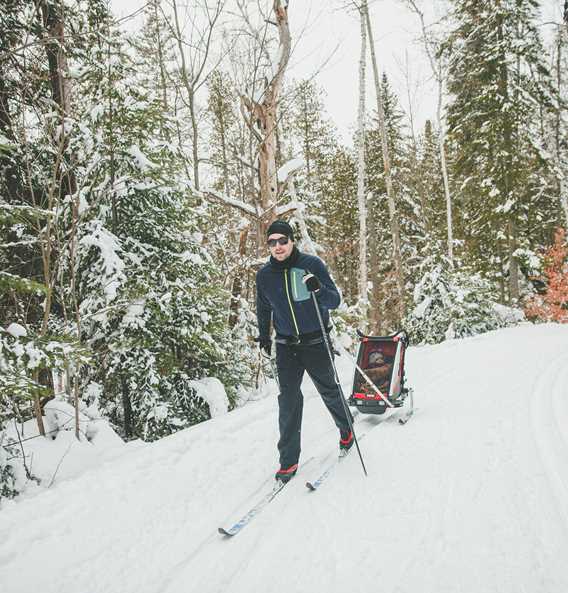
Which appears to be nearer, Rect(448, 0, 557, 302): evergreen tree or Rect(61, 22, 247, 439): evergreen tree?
Rect(61, 22, 247, 439): evergreen tree

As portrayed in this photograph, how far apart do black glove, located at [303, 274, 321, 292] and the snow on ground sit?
1.58 metres

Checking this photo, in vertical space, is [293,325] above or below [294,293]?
below

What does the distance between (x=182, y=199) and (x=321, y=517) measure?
19.0ft

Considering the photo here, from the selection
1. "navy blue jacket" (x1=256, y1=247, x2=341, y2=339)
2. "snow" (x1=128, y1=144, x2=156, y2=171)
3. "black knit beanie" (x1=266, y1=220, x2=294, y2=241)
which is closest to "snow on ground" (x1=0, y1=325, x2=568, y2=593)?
"navy blue jacket" (x1=256, y1=247, x2=341, y2=339)

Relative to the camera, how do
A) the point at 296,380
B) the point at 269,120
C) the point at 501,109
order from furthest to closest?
the point at 501,109, the point at 269,120, the point at 296,380

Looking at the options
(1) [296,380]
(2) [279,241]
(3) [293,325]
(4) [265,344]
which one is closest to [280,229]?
(2) [279,241]

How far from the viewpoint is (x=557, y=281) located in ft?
50.9

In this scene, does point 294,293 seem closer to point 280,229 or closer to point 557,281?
point 280,229

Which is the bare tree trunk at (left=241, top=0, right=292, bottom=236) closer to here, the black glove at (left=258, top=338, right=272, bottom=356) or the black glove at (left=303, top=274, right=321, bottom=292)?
the black glove at (left=258, top=338, right=272, bottom=356)

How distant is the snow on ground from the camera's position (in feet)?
7.30

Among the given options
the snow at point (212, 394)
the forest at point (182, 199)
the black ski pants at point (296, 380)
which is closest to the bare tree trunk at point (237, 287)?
the forest at point (182, 199)

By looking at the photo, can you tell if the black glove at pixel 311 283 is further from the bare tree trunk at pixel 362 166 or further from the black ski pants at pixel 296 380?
the bare tree trunk at pixel 362 166

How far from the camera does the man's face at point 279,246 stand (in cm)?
349

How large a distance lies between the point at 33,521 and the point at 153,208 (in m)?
5.12
